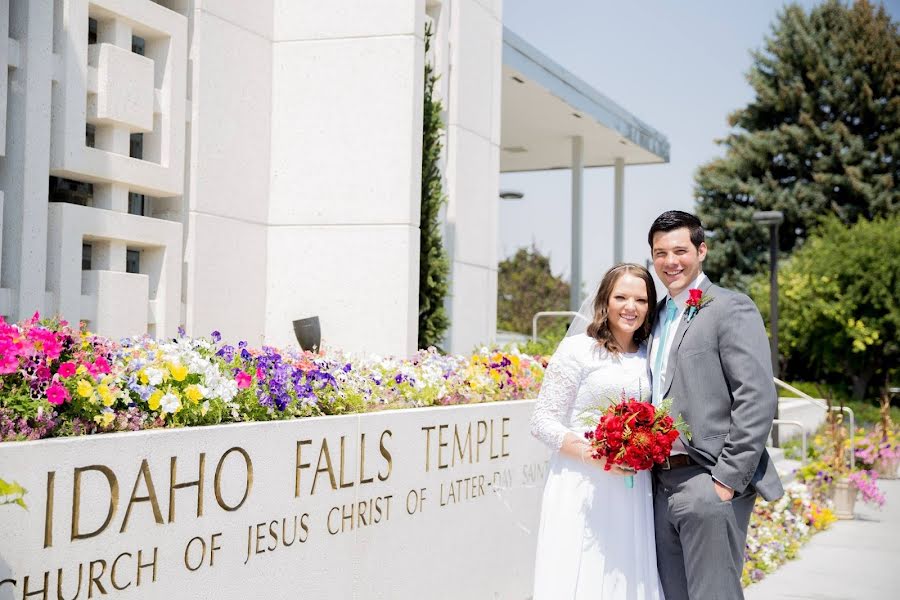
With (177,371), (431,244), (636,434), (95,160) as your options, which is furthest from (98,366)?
(431,244)

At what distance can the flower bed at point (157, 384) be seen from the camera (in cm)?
331

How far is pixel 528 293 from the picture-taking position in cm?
4528

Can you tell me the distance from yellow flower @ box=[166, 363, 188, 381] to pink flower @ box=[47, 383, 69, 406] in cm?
60

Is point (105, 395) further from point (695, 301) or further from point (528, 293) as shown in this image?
point (528, 293)

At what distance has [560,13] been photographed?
3472cm

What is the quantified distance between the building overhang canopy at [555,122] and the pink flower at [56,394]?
11736 mm

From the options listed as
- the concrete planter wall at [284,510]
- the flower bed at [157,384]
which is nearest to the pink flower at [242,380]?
the flower bed at [157,384]

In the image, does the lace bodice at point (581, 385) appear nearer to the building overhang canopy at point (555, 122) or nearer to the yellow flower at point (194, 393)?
the yellow flower at point (194, 393)

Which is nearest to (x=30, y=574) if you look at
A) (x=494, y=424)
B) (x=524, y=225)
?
(x=494, y=424)

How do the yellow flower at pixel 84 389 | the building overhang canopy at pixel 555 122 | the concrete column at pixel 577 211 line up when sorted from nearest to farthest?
the yellow flower at pixel 84 389 → the building overhang canopy at pixel 555 122 → the concrete column at pixel 577 211

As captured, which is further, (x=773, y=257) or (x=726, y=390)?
(x=773, y=257)

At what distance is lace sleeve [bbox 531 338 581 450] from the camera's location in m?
4.21

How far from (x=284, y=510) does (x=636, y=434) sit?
63.6 inches

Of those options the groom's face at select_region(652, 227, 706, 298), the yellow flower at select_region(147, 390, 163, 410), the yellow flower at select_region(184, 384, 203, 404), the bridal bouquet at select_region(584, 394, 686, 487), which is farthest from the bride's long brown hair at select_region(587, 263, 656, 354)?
the yellow flower at select_region(147, 390, 163, 410)
